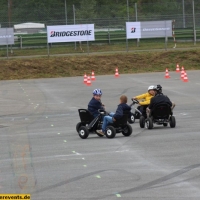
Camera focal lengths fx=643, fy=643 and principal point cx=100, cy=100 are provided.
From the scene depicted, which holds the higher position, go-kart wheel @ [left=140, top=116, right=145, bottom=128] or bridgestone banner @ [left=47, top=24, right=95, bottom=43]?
bridgestone banner @ [left=47, top=24, right=95, bottom=43]

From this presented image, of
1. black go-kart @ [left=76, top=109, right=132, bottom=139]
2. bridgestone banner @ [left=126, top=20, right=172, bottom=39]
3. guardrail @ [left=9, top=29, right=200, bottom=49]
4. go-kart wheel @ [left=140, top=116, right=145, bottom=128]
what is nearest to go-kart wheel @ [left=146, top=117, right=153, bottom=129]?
go-kart wheel @ [left=140, top=116, right=145, bottom=128]

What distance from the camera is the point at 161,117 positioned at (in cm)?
1753

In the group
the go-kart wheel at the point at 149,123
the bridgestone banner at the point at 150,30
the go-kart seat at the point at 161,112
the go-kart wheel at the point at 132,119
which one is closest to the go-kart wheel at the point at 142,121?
the go-kart wheel at the point at 149,123

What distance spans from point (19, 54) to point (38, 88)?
36.9 feet

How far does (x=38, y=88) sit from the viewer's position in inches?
1224

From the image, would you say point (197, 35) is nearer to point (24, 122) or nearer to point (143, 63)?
point (143, 63)

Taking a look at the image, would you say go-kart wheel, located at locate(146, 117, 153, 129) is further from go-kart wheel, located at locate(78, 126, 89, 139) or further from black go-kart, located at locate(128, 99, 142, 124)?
go-kart wheel, located at locate(78, 126, 89, 139)

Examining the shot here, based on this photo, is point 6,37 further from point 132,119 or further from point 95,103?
point 95,103

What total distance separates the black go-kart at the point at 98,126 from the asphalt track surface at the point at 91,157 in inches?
8.3

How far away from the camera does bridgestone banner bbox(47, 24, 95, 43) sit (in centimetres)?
4028

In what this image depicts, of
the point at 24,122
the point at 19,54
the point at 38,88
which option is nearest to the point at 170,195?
the point at 24,122

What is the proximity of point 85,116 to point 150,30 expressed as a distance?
2558cm

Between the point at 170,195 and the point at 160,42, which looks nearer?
the point at 170,195

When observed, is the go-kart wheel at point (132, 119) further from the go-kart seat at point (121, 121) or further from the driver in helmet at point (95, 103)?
the go-kart seat at point (121, 121)
